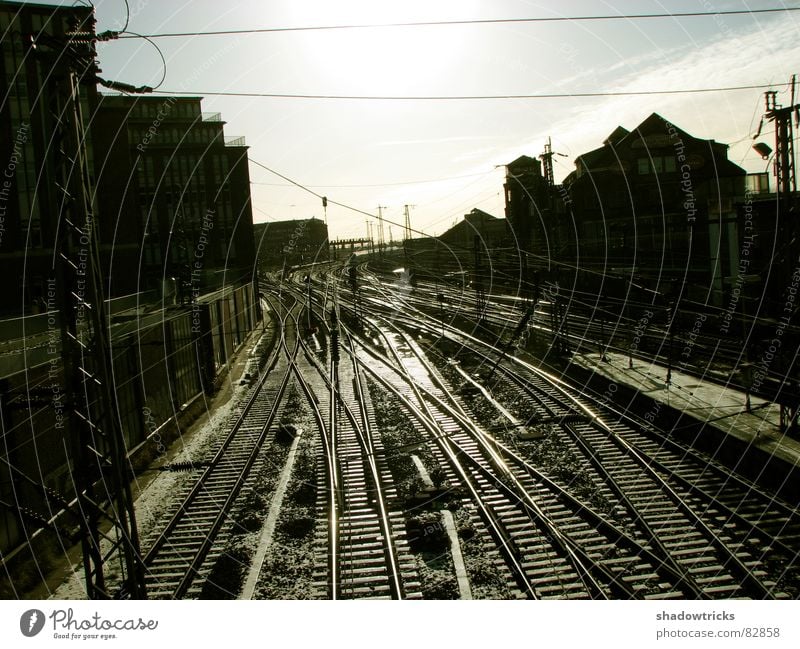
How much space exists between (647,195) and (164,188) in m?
24.1

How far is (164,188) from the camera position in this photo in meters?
26.6

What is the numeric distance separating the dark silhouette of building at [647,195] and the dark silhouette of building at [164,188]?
16.0 meters

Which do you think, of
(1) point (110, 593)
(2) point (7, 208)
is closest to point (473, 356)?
(1) point (110, 593)

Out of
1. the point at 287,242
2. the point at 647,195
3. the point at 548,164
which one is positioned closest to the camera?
the point at 548,164

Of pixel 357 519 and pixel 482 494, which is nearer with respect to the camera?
pixel 357 519

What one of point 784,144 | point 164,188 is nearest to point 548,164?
point 784,144

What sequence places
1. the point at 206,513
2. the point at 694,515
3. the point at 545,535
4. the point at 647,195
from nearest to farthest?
the point at 545,535 → the point at 694,515 → the point at 206,513 → the point at 647,195

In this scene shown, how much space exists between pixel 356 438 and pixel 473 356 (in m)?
7.98

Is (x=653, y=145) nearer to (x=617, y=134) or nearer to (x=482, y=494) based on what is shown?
(x=617, y=134)

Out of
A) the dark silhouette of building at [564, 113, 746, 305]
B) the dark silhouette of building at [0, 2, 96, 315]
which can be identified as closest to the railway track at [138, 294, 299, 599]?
the dark silhouette of building at [0, 2, 96, 315]

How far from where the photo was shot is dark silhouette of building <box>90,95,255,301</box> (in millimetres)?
23500

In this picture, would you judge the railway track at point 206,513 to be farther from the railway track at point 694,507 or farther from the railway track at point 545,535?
the railway track at point 694,507

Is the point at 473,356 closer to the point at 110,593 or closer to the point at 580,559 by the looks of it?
the point at 580,559

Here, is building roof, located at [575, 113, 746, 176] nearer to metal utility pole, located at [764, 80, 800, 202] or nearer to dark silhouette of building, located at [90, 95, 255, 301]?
dark silhouette of building, located at [90, 95, 255, 301]
